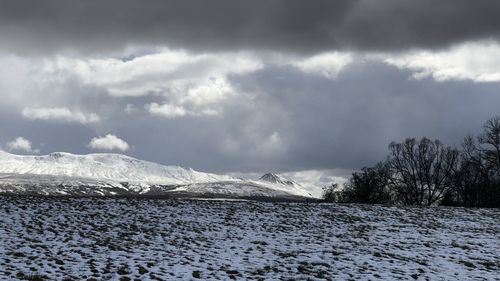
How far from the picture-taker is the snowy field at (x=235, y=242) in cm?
1923

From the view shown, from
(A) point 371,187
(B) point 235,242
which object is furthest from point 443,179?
(B) point 235,242

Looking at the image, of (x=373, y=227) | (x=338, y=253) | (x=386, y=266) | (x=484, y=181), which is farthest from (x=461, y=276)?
(x=484, y=181)

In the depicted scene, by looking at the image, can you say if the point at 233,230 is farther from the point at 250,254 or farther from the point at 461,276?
the point at 461,276

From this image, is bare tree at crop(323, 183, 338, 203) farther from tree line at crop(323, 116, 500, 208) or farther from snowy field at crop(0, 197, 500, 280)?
snowy field at crop(0, 197, 500, 280)

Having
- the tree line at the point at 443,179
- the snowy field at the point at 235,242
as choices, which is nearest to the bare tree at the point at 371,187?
the tree line at the point at 443,179

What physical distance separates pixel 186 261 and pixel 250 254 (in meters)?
3.78

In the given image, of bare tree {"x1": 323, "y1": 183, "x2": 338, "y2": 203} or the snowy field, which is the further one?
bare tree {"x1": 323, "y1": 183, "x2": 338, "y2": 203}

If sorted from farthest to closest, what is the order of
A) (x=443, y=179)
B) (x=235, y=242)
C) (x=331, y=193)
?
(x=331, y=193), (x=443, y=179), (x=235, y=242)

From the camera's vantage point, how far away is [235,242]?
86.1 feet

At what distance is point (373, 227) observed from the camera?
3412cm

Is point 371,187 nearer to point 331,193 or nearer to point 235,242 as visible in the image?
point 331,193

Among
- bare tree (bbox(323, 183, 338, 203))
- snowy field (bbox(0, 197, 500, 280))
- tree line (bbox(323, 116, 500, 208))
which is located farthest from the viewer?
bare tree (bbox(323, 183, 338, 203))

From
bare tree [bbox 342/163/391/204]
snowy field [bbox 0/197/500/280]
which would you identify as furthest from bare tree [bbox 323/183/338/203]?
snowy field [bbox 0/197/500/280]

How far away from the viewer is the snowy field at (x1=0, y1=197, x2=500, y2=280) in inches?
757
